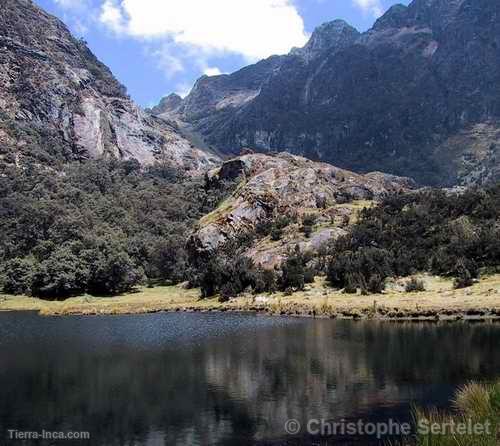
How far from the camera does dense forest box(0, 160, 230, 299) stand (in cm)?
11738

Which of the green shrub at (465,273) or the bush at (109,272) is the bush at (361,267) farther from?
the bush at (109,272)

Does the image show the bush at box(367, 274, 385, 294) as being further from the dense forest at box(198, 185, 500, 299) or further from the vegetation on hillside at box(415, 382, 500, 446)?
the vegetation on hillside at box(415, 382, 500, 446)

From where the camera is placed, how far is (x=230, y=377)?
39812mm

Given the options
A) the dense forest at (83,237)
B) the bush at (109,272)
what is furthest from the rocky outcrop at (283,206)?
the bush at (109,272)

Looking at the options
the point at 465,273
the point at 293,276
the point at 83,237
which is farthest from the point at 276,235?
the point at 465,273

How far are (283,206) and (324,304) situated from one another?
62.1m

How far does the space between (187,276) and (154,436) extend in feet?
320

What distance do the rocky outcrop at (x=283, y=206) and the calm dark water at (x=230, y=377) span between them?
55.5 meters

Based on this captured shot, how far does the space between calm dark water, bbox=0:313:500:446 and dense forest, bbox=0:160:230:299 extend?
53.0 meters

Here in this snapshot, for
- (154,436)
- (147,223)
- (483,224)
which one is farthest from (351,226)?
(154,436)

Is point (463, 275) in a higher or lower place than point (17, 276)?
lower

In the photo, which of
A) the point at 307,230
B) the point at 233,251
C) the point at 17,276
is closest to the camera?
the point at 17,276

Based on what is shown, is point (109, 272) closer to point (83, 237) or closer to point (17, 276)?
point (17, 276)

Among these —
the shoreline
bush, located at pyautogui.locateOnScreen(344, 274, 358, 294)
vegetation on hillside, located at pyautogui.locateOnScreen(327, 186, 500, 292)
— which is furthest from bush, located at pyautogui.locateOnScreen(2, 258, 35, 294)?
bush, located at pyautogui.locateOnScreen(344, 274, 358, 294)
